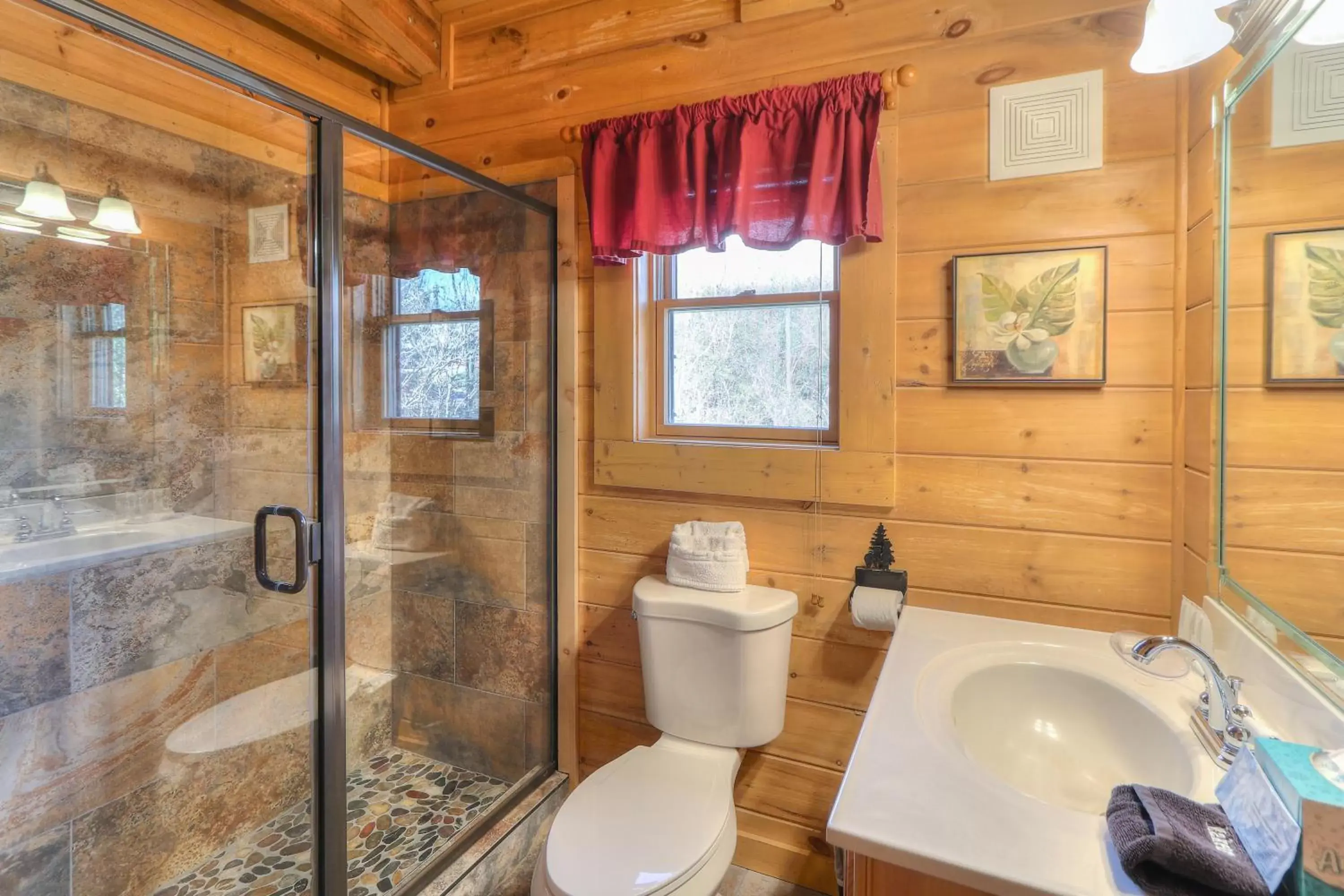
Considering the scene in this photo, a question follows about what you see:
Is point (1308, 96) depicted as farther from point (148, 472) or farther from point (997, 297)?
point (148, 472)

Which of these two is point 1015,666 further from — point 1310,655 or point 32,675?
point 32,675

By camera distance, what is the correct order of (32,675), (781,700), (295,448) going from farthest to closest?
(781,700) < (295,448) < (32,675)

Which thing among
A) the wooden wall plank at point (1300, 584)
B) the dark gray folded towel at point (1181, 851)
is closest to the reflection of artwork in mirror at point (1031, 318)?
the wooden wall plank at point (1300, 584)

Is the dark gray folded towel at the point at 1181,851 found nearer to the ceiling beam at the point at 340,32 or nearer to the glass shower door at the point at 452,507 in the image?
the glass shower door at the point at 452,507

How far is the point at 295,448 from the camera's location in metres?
1.52

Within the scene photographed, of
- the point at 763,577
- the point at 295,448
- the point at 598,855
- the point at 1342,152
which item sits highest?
the point at 1342,152

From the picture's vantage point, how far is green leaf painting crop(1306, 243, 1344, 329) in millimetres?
791

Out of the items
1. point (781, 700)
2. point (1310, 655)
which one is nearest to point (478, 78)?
point (781, 700)

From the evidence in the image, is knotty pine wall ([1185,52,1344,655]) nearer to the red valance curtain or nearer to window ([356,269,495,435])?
Result: the red valance curtain

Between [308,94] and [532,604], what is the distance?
1.83m

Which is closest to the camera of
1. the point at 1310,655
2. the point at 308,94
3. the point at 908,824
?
the point at 908,824

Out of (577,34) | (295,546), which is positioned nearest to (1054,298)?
(577,34)

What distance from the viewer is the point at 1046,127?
57.9 inches

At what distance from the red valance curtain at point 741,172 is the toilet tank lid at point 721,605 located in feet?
3.06
